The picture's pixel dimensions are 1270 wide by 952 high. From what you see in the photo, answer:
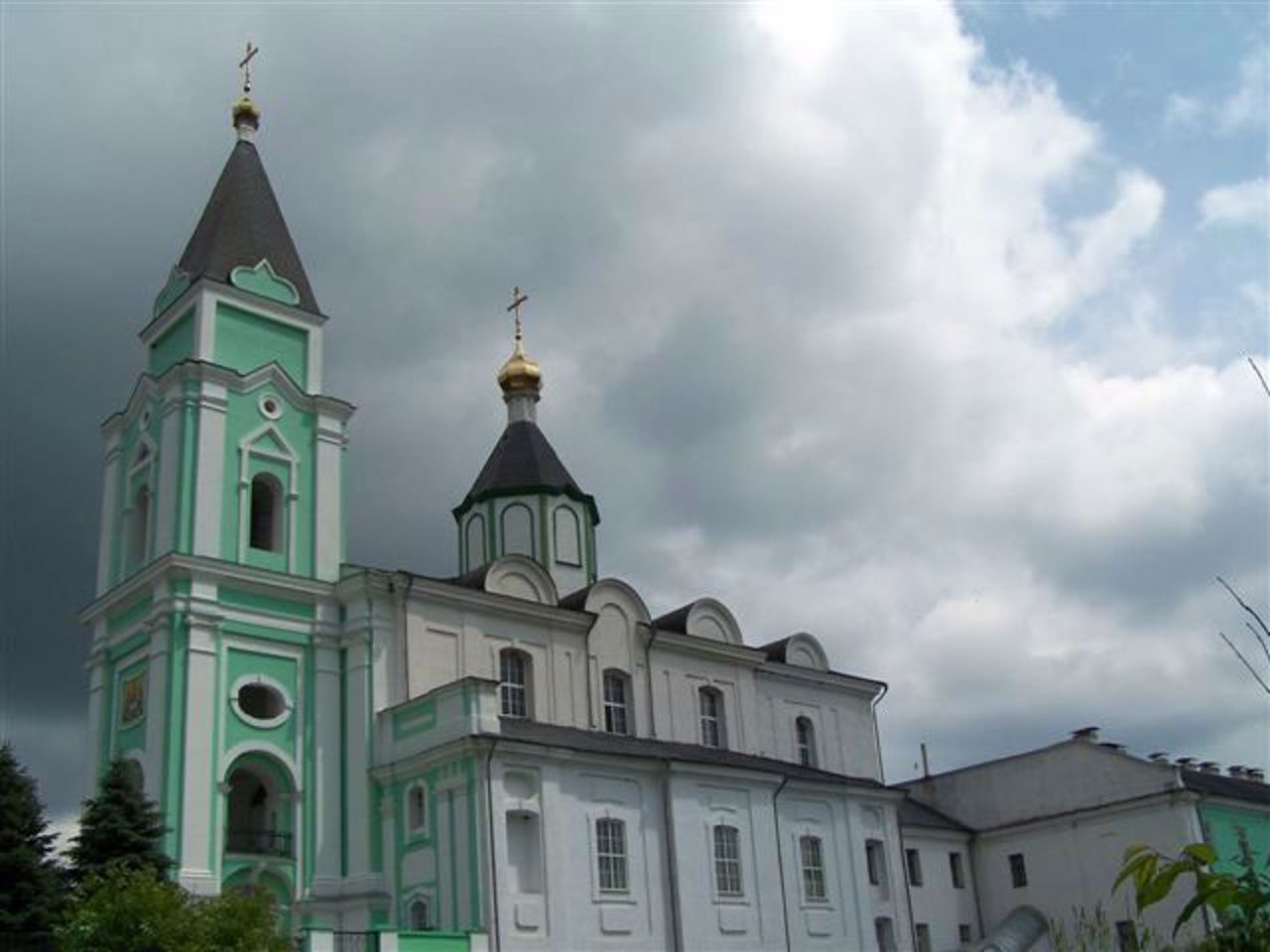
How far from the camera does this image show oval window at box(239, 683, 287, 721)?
2706 cm

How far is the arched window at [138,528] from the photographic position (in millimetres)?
29102

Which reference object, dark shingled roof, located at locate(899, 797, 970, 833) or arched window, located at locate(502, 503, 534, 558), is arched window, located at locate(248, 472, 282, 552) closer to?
arched window, located at locate(502, 503, 534, 558)

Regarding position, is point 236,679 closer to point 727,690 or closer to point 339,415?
point 339,415

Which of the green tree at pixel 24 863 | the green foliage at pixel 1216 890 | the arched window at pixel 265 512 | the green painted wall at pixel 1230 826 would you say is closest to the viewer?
the green foliage at pixel 1216 890

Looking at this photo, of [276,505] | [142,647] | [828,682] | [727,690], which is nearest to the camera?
[142,647]

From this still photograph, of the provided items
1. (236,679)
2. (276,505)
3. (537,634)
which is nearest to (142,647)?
(236,679)

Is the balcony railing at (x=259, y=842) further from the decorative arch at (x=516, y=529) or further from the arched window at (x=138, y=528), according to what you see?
the decorative arch at (x=516, y=529)

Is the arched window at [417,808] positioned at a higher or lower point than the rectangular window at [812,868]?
higher

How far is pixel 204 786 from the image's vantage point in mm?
25234

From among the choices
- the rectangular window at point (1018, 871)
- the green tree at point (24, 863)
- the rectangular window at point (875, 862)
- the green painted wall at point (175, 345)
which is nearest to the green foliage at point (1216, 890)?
the green tree at point (24, 863)

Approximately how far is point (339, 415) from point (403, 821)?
9.12 metres

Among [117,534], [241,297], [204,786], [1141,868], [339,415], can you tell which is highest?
[241,297]

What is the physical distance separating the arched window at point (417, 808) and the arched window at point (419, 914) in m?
1.26

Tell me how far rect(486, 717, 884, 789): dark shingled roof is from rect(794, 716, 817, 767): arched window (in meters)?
1.87
